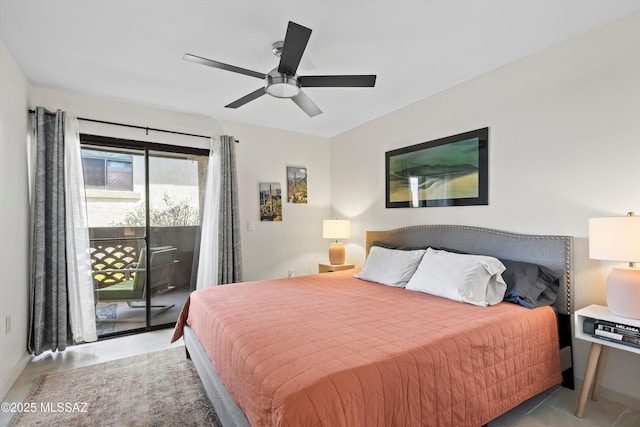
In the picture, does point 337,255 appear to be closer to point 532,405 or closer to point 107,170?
point 532,405

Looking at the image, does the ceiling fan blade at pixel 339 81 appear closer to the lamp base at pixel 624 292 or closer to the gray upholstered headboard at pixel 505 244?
the gray upholstered headboard at pixel 505 244

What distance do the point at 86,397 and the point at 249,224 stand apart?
2.34 meters

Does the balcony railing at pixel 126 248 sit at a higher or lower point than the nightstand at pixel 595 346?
higher

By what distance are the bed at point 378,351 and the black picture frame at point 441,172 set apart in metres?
0.46

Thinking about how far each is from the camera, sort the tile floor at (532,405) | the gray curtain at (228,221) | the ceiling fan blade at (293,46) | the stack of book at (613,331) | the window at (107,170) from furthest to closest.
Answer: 1. the gray curtain at (228,221)
2. the window at (107,170)
3. the tile floor at (532,405)
4. the stack of book at (613,331)
5. the ceiling fan blade at (293,46)

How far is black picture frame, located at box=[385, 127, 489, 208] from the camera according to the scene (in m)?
2.78

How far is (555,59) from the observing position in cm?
229

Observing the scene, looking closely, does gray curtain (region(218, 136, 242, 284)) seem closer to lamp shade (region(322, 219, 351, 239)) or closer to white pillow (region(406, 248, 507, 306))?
lamp shade (region(322, 219, 351, 239))

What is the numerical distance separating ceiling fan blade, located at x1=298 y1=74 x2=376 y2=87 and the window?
2.41 m

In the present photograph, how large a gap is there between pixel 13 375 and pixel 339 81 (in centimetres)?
327

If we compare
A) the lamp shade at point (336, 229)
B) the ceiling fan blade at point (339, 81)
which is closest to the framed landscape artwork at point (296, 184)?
the lamp shade at point (336, 229)

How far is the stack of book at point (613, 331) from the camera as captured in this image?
1693 millimetres

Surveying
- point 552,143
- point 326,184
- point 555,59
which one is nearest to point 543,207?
point 552,143

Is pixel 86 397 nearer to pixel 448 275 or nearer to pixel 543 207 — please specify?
pixel 448 275
